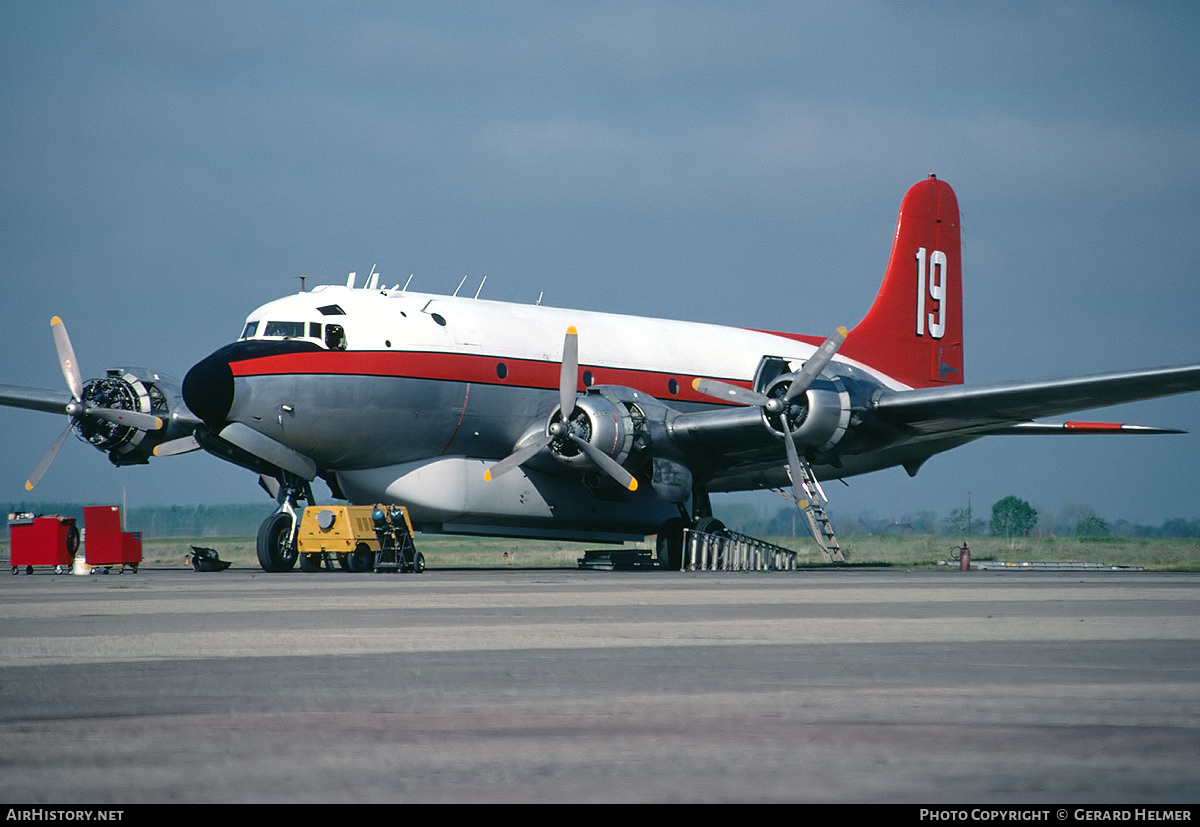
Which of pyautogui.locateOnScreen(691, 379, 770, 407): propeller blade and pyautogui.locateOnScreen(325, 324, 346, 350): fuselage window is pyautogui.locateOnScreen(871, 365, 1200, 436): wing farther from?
pyautogui.locateOnScreen(325, 324, 346, 350): fuselage window

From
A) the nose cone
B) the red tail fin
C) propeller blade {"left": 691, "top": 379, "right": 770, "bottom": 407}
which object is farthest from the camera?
the red tail fin

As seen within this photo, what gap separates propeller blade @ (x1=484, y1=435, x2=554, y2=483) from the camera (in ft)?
82.7

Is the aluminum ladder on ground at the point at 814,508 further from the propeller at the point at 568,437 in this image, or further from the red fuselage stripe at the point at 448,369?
the red fuselage stripe at the point at 448,369

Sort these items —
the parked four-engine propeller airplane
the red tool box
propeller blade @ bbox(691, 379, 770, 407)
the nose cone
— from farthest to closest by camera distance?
1. the red tool box
2. propeller blade @ bbox(691, 379, 770, 407)
3. the parked four-engine propeller airplane
4. the nose cone

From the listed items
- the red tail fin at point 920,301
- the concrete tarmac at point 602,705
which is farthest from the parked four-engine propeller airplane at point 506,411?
the concrete tarmac at point 602,705

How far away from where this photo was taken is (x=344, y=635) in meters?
10.4

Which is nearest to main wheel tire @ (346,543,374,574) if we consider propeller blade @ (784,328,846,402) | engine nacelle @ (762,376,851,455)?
engine nacelle @ (762,376,851,455)

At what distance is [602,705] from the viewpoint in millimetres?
6352

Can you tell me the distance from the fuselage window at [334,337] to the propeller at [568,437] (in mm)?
3559

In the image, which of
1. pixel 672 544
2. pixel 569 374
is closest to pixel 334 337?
pixel 569 374

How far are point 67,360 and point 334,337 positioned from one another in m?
6.99

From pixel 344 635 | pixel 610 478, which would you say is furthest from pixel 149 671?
pixel 610 478

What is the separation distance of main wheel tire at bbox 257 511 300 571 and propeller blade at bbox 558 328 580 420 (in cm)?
540

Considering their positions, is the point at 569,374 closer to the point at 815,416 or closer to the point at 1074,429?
the point at 815,416
